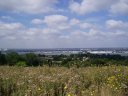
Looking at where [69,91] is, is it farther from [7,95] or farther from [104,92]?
[7,95]

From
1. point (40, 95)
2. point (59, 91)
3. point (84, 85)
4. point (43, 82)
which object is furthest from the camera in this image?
point (84, 85)

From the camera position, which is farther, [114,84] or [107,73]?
[107,73]

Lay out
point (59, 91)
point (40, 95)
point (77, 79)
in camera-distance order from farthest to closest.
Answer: point (77, 79) → point (59, 91) → point (40, 95)

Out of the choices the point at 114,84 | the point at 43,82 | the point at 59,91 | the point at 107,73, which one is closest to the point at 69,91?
the point at 59,91

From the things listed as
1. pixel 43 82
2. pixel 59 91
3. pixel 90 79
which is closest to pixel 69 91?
pixel 59 91

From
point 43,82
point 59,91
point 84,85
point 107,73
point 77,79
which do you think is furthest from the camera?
point 107,73

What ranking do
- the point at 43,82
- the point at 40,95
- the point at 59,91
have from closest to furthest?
the point at 40,95, the point at 59,91, the point at 43,82

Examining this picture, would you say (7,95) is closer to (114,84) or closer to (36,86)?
(36,86)

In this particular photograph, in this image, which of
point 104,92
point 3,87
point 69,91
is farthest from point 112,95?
point 3,87

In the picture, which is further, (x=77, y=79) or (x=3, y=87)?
(x=77, y=79)
